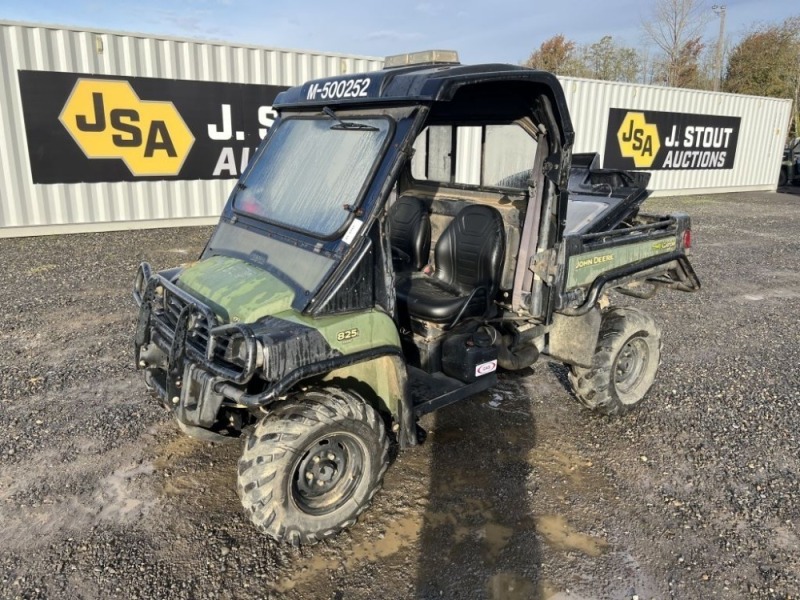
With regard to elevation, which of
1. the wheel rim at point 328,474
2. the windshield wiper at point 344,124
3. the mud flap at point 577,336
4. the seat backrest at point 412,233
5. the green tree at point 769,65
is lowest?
the wheel rim at point 328,474

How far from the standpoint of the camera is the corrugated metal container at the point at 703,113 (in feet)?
50.0

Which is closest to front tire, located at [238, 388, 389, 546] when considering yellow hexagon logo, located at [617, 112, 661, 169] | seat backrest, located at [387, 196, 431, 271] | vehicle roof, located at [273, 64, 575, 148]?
vehicle roof, located at [273, 64, 575, 148]

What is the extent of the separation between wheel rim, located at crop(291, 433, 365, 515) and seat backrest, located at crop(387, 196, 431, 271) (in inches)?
68.7

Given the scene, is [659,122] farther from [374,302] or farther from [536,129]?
[374,302]

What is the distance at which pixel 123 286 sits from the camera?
7.41 metres

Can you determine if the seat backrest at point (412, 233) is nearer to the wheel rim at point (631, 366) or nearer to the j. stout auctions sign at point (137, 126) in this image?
the wheel rim at point (631, 366)

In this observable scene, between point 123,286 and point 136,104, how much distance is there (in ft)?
13.9

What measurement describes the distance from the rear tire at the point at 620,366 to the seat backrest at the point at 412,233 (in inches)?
54.1

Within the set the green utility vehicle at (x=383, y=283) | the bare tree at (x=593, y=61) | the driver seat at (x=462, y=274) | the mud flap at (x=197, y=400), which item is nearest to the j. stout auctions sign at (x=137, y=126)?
the green utility vehicle at (x=383, y=283)

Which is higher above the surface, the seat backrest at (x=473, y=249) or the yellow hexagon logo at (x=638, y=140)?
the yellow hexagon logo at (x=638, y=140)

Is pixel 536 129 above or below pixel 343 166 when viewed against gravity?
above

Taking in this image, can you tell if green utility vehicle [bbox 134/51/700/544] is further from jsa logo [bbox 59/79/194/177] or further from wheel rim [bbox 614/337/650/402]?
jsa logo [bbox 59/79/194/177]

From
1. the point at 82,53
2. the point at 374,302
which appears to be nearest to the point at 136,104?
the point at 82,53

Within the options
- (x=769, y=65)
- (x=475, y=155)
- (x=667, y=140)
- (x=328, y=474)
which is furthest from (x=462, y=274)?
(x=769, y=65)
